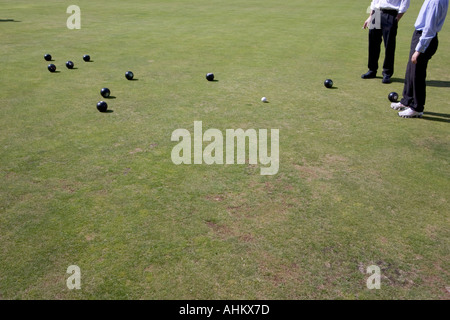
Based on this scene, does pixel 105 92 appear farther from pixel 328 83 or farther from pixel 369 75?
pixel 369 75

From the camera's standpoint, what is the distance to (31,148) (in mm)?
6559

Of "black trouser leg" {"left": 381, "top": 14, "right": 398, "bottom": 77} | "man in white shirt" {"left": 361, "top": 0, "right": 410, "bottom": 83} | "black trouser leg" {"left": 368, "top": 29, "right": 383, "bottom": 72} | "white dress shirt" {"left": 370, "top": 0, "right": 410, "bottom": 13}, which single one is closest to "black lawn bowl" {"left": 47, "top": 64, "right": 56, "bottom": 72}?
"man in white shirt" {"left": 361, "top": 0, "right": 410, "bottom": 83}

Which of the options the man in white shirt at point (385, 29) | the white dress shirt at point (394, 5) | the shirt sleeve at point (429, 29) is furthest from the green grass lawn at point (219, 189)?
the white dress shirt at point (394, 5)

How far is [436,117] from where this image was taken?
8219 mm

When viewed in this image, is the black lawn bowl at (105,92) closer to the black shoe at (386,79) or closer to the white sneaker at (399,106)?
the white sneaker at (399,106)

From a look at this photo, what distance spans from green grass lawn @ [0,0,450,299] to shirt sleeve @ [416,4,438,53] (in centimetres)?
148

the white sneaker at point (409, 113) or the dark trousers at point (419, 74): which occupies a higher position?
the dark trousers at point (419, 74)

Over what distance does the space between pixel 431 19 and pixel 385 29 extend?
10.6 ft

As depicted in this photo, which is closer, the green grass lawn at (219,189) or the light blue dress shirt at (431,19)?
the green grass lawn at (219,189)

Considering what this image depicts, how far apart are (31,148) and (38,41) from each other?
1102 cm

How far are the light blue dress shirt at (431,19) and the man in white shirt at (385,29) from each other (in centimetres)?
257

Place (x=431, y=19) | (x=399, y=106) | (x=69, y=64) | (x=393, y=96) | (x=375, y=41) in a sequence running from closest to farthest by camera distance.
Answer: (x=431, y=19) → (x=399, y=106) → (x=393, y=96) → (x=375, y=41) → (x=69, y=64)

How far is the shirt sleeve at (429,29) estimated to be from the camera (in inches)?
290

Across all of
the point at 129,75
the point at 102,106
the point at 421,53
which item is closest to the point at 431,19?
the point at 421,53
